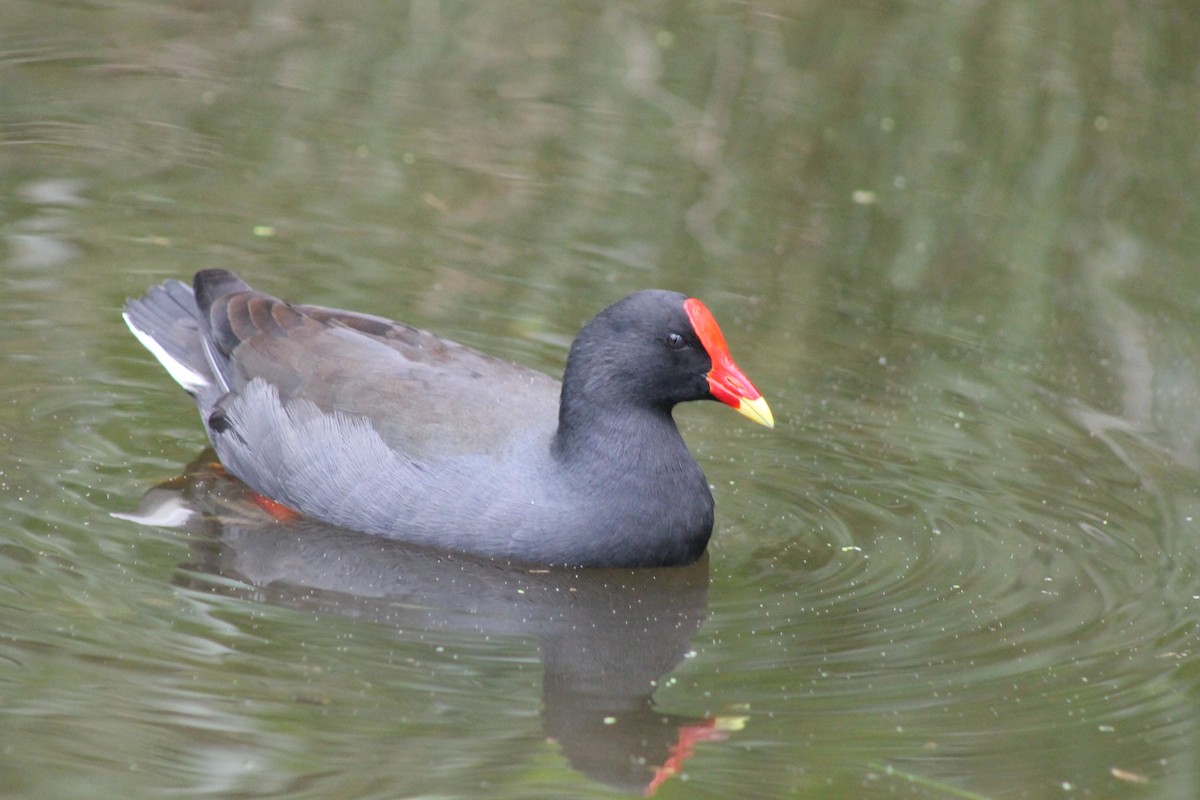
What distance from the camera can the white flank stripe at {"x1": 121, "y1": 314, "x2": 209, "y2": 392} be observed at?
662 centimetres

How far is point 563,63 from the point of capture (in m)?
11.0

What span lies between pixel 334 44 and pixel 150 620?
21.3 ft

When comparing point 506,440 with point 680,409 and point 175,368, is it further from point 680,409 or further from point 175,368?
point 175,368

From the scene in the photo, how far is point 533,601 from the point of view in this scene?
552 cm

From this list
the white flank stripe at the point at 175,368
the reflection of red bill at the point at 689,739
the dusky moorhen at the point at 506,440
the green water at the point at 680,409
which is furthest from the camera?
the white flank stripe at the point at 175,368

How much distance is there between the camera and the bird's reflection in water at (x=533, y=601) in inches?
185

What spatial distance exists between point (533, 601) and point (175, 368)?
2037 mm

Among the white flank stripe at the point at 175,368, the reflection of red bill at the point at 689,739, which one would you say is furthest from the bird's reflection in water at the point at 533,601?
the white flank stripe at the point at 175,368

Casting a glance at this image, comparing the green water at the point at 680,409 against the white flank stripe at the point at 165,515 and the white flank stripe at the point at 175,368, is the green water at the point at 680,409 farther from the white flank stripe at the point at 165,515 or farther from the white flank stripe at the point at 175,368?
the white flank stripe at the point at 175,368

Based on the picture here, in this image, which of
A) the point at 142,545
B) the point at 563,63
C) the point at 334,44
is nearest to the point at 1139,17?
the point at 563,63

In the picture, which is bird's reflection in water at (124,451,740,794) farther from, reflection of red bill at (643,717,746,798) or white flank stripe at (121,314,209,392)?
white flank stripe at (121,314,209,392)

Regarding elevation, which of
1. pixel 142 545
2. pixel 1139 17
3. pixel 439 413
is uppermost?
pixel 1139 17

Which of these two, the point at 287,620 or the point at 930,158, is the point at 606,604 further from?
the point at 930,158

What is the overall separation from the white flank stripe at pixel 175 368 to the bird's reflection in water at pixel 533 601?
1.70 feet
